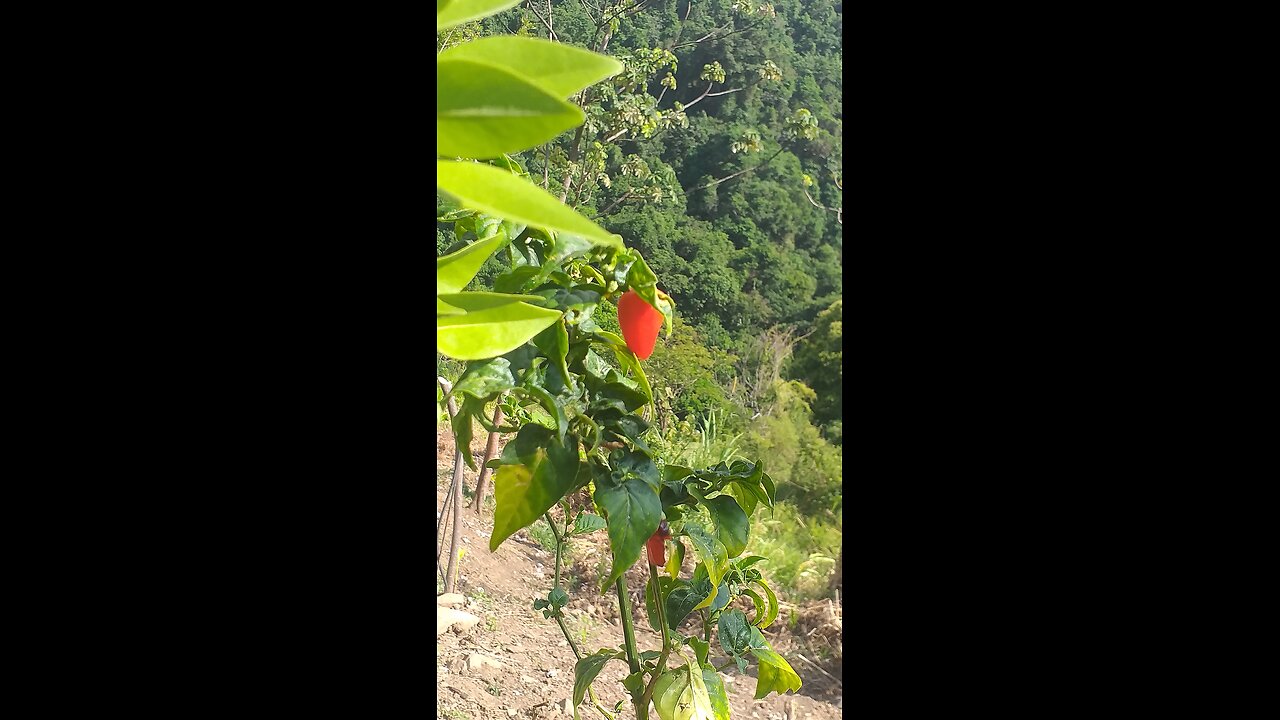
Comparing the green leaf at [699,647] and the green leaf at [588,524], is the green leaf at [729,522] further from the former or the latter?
the green leaf at [588,524]

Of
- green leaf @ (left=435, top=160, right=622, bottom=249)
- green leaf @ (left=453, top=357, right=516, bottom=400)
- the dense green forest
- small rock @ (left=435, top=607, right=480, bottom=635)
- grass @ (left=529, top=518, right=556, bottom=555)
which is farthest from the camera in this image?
the dense green forest

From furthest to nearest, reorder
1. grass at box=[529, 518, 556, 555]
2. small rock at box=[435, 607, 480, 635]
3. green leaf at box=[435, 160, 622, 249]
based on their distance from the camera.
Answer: grass at box=[529, 518, 556, 555] → small rock at box=[435, 607, 480, 635] → green leaf at box=[435, 160, 622, 249]

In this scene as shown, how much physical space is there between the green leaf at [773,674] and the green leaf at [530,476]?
360 millimetres

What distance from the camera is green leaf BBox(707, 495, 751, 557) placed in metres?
0.73

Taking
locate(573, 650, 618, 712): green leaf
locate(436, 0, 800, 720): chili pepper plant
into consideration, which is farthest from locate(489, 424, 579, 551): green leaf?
locate(573, 650, 618, 712): green leaf

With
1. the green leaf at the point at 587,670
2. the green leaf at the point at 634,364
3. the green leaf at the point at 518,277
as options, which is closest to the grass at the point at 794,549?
the green leaf at the point at 587,670

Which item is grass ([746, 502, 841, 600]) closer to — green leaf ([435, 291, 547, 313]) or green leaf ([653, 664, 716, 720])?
green leaf ([653, 664, 716, 720])

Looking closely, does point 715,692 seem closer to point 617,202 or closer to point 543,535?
point 543,535

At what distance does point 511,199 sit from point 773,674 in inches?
31.6

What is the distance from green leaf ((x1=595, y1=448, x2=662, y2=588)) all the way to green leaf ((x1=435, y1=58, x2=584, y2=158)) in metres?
0.45

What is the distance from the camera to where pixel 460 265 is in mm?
277
